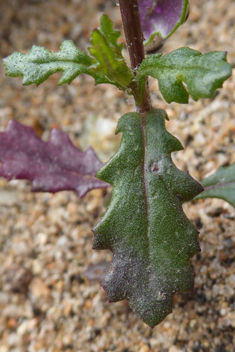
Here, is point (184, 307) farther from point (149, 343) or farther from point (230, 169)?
point (230, 169)

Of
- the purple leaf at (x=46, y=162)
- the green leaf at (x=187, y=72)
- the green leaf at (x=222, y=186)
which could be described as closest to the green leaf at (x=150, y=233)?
the green leaf at (x=187, y=72)

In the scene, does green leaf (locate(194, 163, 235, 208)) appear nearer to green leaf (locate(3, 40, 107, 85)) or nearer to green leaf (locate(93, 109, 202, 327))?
green leaf (locate(93, 109, 202, 327))

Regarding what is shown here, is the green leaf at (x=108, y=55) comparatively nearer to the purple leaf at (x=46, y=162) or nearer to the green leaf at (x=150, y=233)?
the green leaf at (x=150, y=233)

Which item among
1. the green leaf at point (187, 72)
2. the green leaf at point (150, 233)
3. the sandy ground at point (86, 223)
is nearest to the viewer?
the green leaf at point (187, 72)

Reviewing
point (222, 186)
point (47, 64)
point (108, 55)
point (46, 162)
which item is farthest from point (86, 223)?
point (108, 55)

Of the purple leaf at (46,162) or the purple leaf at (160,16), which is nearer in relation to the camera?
the purple leaf at (160,16)

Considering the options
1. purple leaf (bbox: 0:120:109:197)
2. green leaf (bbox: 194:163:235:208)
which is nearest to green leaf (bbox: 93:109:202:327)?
green leaf (bbox: 194:163:235:208)

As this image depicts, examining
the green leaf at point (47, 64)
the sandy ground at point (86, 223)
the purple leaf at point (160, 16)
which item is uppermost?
the purple leaf at point (160, 16)
